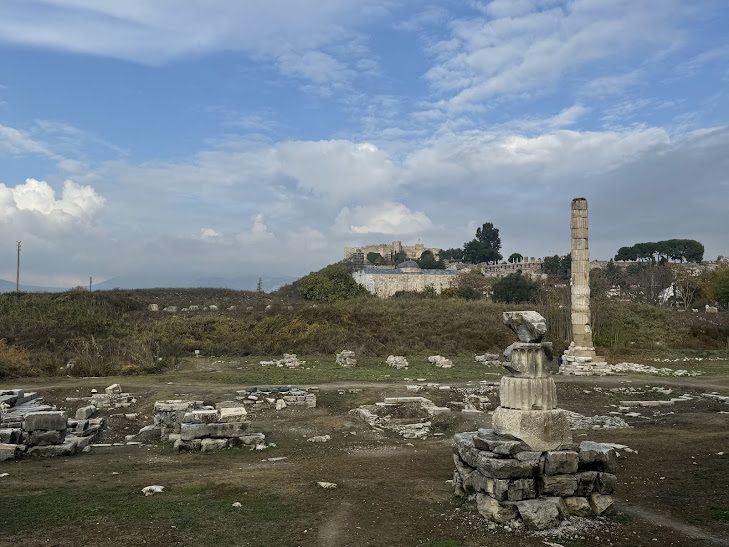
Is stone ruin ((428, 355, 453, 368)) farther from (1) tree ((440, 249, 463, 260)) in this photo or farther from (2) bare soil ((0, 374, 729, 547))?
(1) tree ((440, 249, 463, 260))

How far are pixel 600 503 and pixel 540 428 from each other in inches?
46.0

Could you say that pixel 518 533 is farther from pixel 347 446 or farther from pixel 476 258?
pixel 476 258

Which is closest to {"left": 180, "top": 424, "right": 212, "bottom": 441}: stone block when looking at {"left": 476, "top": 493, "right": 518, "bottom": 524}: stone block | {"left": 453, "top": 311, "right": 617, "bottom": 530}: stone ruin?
{"left": 453, "top": 311, "right": 617, "bottom": 530}: stone ruin

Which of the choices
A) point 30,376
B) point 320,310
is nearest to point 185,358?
point 30,376

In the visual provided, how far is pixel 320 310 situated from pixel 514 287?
86.5 ft

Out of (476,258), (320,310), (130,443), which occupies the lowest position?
(130,443)

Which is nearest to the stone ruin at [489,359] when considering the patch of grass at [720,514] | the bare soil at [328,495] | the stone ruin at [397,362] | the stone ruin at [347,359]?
the stone ruin at [397,362]

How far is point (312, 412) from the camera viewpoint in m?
17.5

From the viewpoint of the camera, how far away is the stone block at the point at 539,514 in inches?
291

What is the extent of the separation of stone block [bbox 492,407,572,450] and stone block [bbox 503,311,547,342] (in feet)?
3.47

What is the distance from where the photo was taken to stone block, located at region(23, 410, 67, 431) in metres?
12.6

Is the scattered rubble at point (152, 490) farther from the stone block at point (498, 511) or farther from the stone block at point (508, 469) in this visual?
the stone block at point (508, 469)

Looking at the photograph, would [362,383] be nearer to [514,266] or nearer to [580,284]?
[580,284]

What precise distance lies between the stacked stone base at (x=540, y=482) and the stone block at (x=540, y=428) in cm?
15
